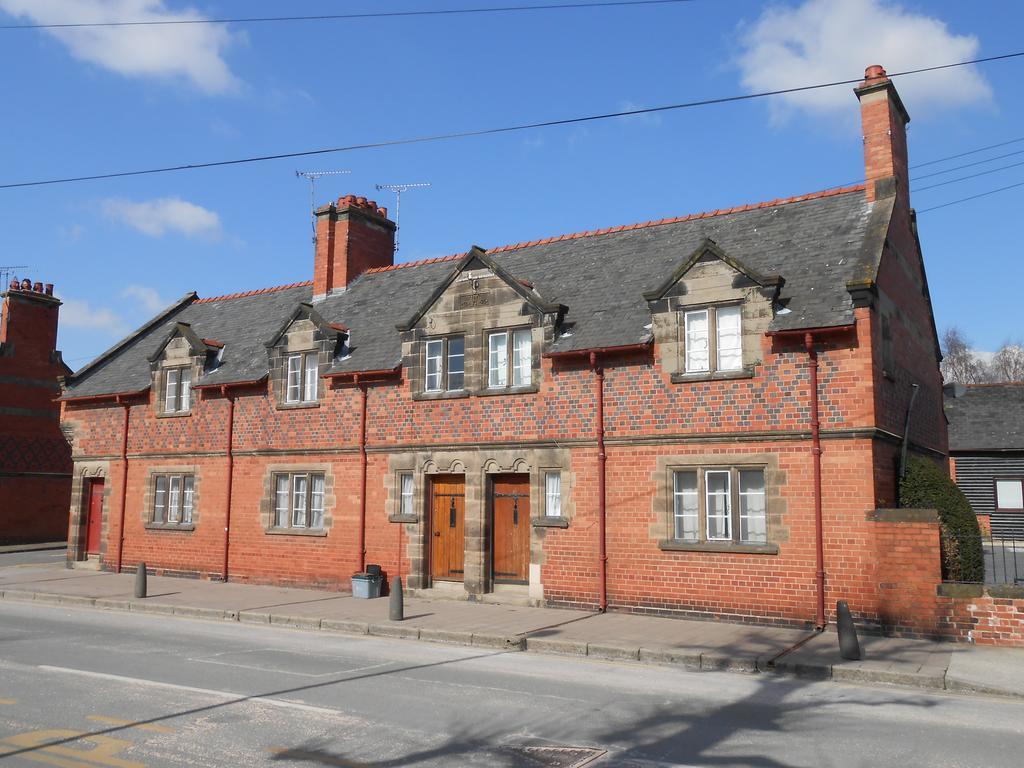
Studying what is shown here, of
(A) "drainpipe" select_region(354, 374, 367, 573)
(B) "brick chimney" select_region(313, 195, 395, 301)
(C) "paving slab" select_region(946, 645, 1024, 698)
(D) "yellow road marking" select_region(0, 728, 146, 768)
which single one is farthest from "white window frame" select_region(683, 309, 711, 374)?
(B) "brick chimney" select_region(313, 195, 395, 301)

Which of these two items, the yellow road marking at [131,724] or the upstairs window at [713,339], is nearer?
the yellow road marking at [131,724]

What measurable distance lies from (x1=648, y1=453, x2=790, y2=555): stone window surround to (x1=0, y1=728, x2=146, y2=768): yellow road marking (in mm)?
10237

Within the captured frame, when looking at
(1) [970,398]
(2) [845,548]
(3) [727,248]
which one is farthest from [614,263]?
(1) [970,398]

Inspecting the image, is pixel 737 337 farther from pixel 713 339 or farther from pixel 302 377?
pixel 302 377

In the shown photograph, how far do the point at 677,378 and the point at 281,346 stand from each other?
1079 cm

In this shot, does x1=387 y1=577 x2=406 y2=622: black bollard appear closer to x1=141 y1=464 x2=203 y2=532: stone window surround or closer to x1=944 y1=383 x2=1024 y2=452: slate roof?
x1=141 y1=464 x2=203 y2=532: stone window surround

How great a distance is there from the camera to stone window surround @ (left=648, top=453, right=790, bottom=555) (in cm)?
1449

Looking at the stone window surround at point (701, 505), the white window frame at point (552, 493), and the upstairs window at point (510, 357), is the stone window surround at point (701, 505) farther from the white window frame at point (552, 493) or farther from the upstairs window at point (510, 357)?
the upstairs window at point (510, 357)

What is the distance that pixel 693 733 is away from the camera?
7941 millimetres

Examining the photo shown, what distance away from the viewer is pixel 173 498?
23.3m

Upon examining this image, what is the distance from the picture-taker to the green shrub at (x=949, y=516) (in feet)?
45.5

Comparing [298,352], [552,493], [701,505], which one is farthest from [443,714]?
[298,352]

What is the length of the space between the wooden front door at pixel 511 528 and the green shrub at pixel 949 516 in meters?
7.19

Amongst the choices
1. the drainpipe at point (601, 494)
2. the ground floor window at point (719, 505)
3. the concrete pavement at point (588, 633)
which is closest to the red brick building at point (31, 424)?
the concrete pavement at point (588, 633)
